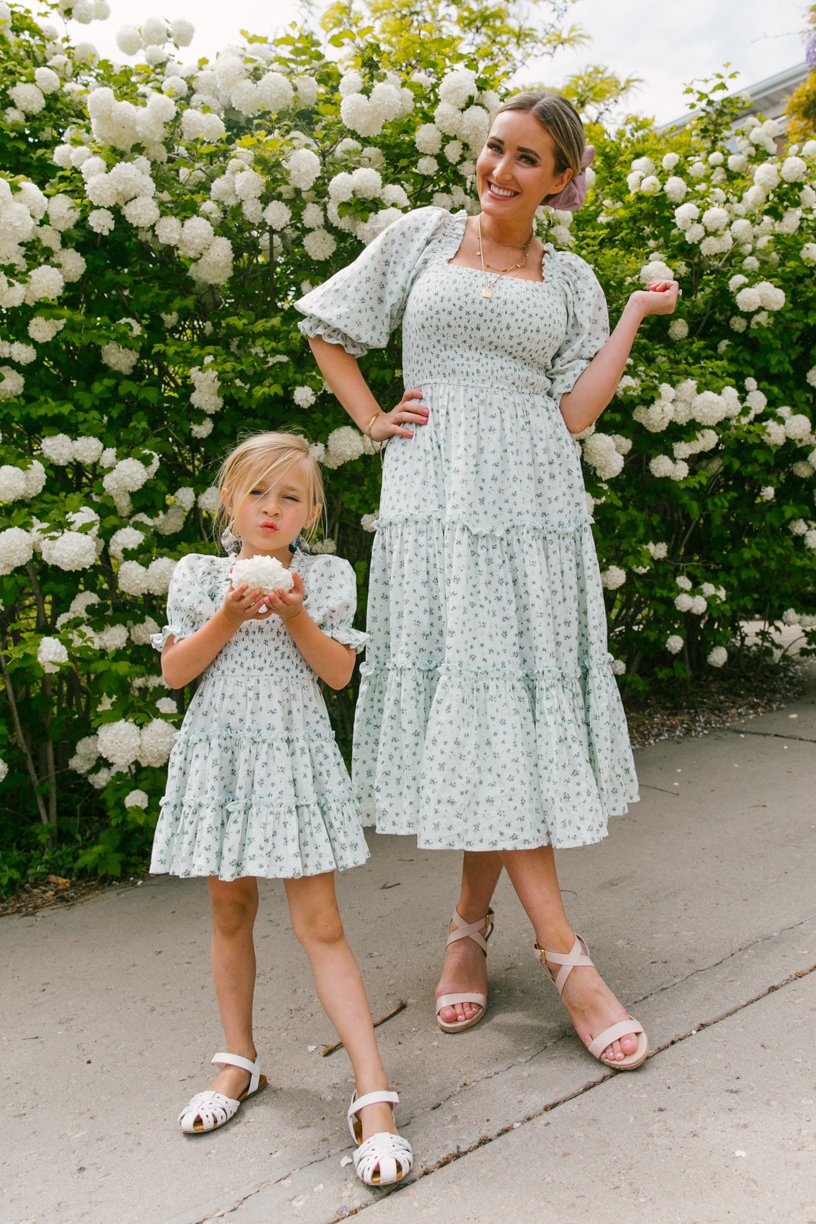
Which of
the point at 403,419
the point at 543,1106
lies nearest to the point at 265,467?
the point at 403,419

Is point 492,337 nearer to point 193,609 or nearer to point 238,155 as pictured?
point 193,609

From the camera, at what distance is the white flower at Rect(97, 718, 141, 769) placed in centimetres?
302

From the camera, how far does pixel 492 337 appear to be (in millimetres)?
2311

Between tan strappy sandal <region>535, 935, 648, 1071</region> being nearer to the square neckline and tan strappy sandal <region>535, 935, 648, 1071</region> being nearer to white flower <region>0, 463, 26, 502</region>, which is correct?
the square neckline

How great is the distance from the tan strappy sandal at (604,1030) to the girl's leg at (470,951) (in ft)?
0.75

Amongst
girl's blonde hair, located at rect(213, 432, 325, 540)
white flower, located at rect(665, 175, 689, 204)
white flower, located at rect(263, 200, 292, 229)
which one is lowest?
girl's blonde hair, located at rect(213, 432, 325, 540)

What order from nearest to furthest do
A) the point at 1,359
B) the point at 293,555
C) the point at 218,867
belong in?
the point at 218,867
the point at 293,555
the point at 1,359

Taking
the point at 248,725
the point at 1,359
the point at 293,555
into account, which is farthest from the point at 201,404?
the point at 248,725

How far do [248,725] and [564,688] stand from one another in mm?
685

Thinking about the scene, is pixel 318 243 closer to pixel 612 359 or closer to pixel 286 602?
pixel 612 359

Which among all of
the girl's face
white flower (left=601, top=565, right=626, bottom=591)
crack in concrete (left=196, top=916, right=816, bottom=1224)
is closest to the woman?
crack in concrete (left=196, top=916, right=816, bottom=1224)

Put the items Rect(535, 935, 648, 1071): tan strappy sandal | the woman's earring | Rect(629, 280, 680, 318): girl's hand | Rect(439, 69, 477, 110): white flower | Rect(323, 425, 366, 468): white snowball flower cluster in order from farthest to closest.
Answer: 1. Rect(439, 69, 477, 110): white flower
2. Rect(323, 425, 366, 468): white snowball flower cluster
3. Rect(629, 280, 680, 318): girl's hand
4. the woman's earring
5. Rect(535, 935, 648, 1071): tan strappy sandal

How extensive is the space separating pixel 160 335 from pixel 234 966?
207cm

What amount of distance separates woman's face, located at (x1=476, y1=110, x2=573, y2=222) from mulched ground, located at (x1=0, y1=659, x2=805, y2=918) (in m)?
2.76
